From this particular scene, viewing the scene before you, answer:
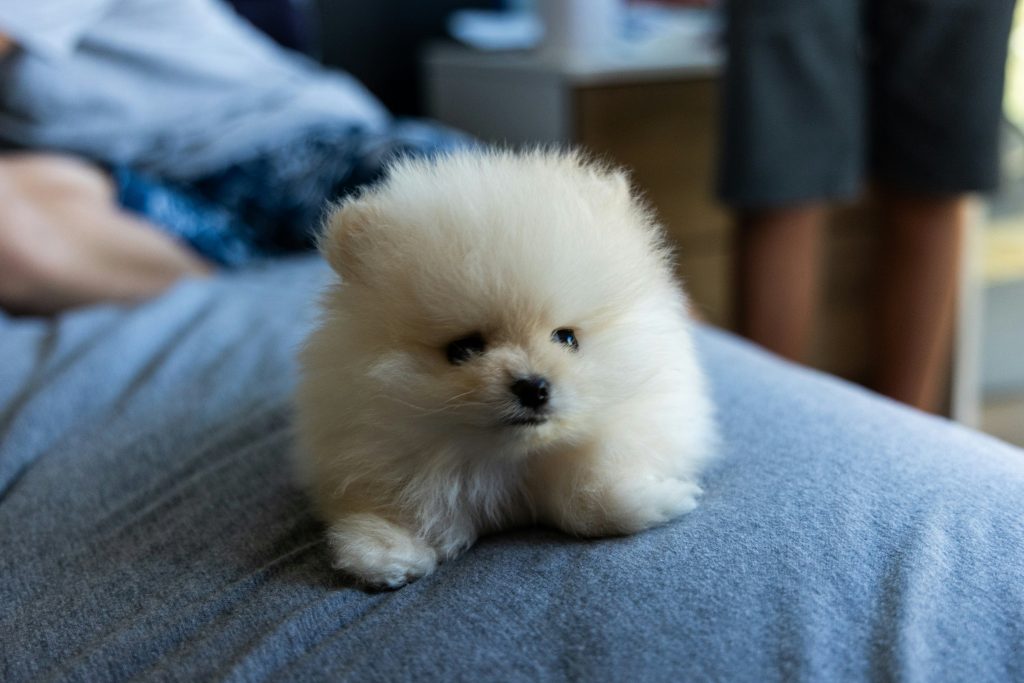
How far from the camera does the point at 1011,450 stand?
0.93 m

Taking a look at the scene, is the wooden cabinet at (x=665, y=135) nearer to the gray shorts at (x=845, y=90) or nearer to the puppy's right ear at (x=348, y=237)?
the gray shorts at (x=845, y=90)

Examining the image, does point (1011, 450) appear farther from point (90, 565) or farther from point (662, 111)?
point (662, 111)

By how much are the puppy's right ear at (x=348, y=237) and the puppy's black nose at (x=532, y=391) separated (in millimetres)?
179

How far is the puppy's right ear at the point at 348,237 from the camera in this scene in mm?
735

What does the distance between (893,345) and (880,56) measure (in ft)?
1.95

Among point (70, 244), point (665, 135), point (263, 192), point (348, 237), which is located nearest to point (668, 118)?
point (665, 135)

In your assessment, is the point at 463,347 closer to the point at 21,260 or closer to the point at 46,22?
the point at 21,260

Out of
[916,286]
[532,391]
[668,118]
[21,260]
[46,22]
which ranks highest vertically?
[46,22]

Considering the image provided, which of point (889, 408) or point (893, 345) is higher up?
point (889, 408)

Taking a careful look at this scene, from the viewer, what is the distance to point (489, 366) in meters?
0.67

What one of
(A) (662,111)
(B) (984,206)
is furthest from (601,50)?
(B) (984,206)

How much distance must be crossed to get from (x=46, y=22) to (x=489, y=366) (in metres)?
1.48

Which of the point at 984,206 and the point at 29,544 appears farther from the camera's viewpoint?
the point at 984,206

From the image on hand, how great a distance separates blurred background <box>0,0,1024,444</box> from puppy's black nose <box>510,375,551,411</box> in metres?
1.16
